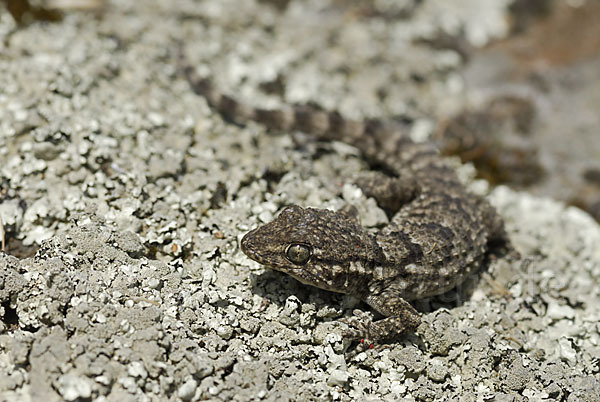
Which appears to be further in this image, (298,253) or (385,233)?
(385,233)

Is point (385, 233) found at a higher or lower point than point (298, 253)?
lower

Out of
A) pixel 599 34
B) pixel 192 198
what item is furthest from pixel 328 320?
pixel 599 34

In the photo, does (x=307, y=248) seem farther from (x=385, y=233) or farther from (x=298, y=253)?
(x=385, y=233)

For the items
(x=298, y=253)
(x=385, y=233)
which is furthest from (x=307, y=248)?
(x=385, y=233)

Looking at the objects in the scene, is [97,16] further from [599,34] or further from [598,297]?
[599,34]
